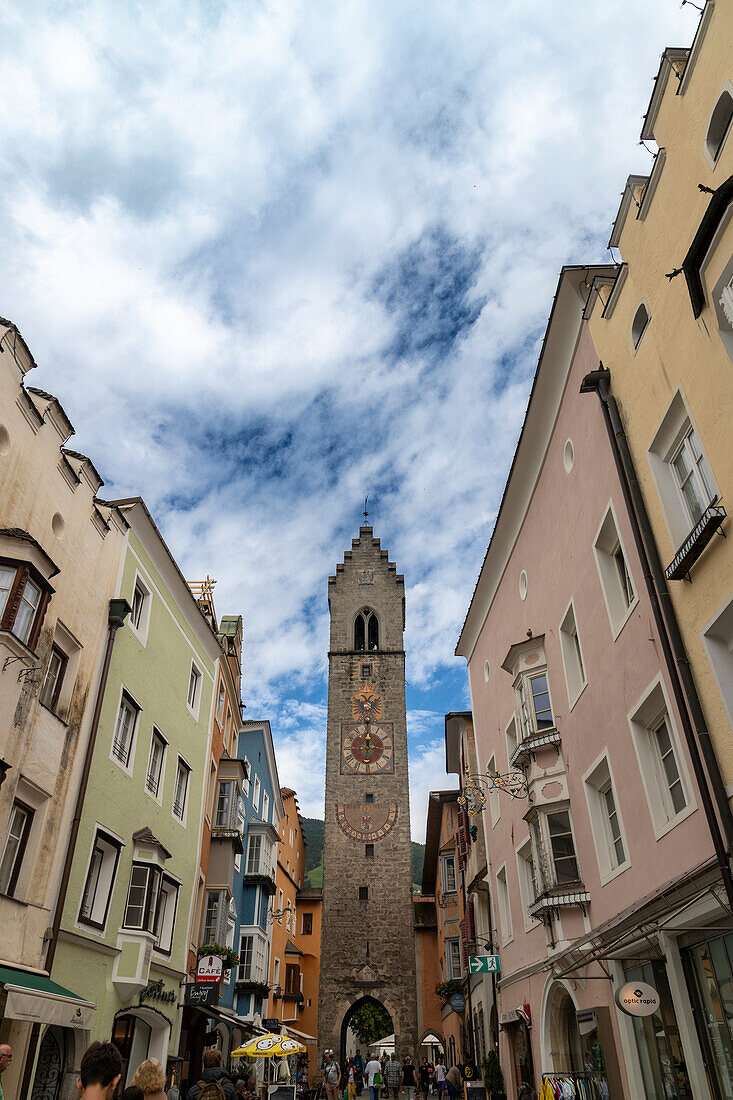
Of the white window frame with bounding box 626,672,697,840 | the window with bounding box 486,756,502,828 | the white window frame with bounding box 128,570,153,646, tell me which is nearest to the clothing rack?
the white window frame with bounding box 626,672,697,840

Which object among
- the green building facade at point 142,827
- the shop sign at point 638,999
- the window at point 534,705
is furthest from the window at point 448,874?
the shop sign at point 638,999

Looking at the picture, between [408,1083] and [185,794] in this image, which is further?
[408,1083]

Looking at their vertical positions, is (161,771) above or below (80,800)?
above

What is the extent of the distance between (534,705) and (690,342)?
8.98m

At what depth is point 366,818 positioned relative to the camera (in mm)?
42938

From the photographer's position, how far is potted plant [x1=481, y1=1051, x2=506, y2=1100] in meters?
18.1

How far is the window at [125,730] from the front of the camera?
50.0 ft

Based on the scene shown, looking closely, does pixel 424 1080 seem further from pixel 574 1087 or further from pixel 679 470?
pixel 679 470

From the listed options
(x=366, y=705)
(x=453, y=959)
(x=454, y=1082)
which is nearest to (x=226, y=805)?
(x=454, y=1082)

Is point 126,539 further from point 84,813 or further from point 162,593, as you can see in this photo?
point 84,813

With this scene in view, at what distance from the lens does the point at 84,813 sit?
13305 mm

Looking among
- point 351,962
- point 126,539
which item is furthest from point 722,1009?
point 351,962

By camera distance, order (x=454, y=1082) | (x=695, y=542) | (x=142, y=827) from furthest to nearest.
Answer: (x=454, y=1082) < (x=142, y=827) < (x=695, y=542)

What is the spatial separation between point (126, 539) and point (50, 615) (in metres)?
4.04
